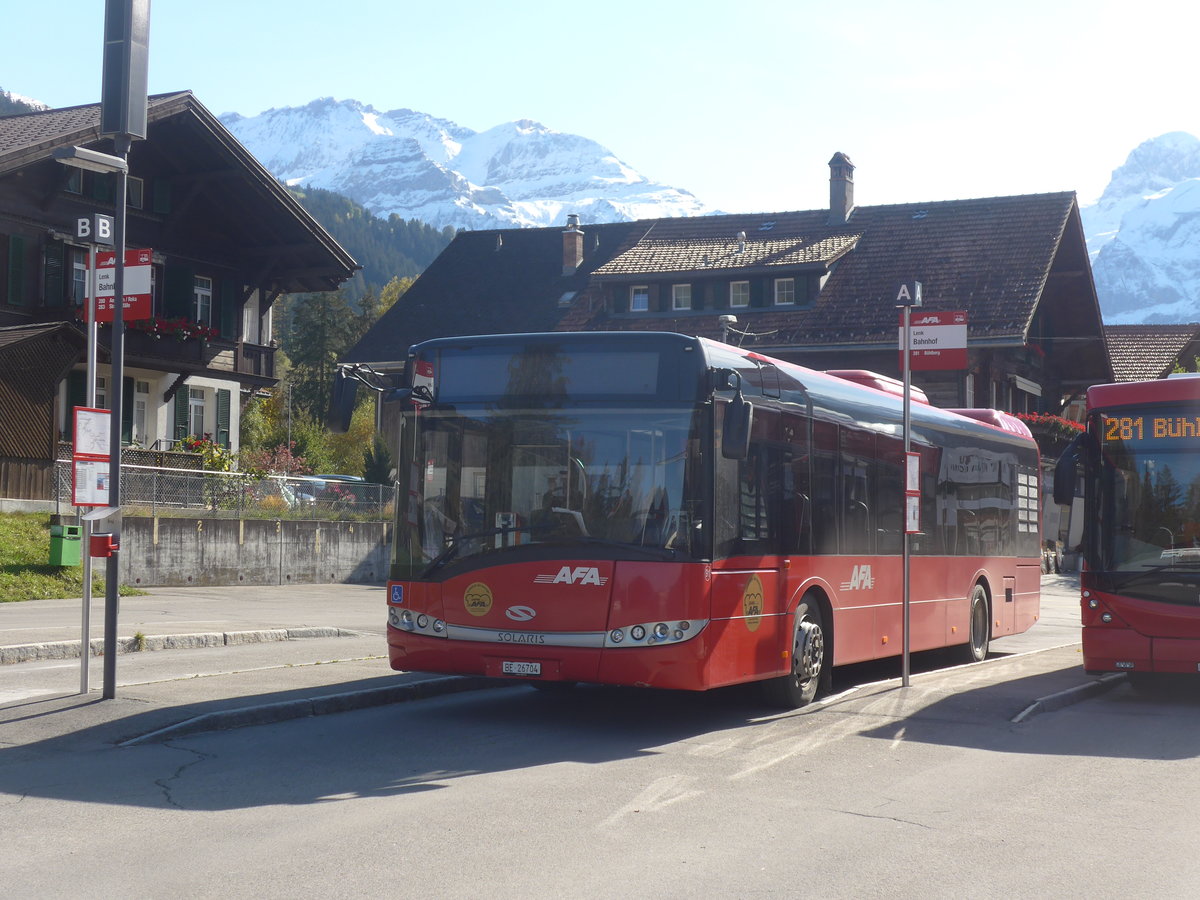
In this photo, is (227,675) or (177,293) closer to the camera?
(227,675)

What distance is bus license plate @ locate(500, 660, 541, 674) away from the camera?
1032 cm

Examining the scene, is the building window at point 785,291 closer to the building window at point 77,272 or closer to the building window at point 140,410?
the building window at point 140,410

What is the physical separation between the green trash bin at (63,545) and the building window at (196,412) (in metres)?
16.2

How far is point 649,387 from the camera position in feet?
34.3

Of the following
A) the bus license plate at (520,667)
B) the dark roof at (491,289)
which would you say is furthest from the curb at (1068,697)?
the dark roof at (491,289)

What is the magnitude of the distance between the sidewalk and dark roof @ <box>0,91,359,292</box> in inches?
559

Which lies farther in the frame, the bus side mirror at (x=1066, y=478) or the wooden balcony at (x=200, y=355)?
the wooden balcony at (x=200, y=355)

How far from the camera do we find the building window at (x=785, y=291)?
4700cm

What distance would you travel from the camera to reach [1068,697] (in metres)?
13.0

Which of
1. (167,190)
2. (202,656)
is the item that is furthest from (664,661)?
(167,190)

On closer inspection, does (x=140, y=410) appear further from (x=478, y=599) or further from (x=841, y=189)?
(x=478, y=599)

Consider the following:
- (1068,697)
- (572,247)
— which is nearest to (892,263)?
(572,247)

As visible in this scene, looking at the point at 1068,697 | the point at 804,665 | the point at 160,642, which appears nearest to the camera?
the point at 804,665

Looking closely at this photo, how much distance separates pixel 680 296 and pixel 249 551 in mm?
23532
